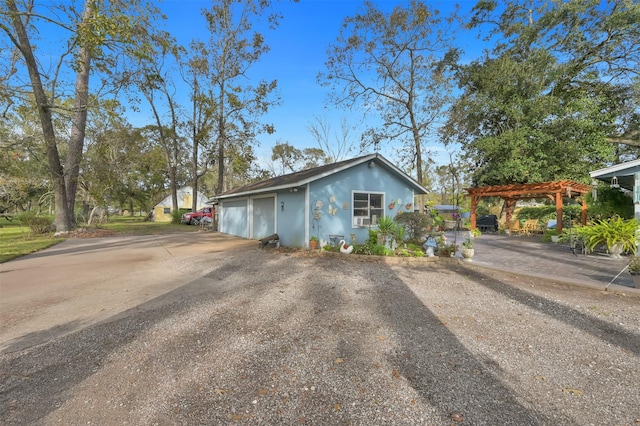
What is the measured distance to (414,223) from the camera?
972 cm

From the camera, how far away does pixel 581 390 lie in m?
2.51

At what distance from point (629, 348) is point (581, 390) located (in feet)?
4.67

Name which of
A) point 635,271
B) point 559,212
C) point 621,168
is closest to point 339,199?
point 635,271

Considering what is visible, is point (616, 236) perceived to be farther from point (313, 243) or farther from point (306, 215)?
point (306, 215)

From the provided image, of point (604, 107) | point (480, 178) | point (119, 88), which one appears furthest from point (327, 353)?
point (604, 107)

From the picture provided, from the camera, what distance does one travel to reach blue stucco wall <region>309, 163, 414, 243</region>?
10.4m

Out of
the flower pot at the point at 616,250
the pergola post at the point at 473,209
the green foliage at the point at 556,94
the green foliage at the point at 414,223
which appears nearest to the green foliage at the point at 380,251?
the green foliage at the point at 414,223

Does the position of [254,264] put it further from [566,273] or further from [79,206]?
[79,206]

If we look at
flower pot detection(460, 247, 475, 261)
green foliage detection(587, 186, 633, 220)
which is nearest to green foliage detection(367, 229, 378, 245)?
flower pot detection(460, 247, 475, 261)

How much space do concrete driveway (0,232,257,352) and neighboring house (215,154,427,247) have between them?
144 inches

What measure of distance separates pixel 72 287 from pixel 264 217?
8.23 metres

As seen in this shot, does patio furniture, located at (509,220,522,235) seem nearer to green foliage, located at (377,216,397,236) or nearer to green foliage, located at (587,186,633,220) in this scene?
green foliage, located at (587,186,633,220)

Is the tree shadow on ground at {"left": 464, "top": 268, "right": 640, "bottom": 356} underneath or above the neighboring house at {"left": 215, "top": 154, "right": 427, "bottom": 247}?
underneath

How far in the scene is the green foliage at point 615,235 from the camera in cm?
798
